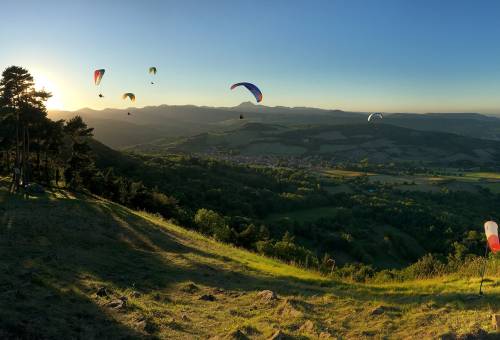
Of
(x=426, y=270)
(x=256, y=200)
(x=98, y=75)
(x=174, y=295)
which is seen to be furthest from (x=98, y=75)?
(x=256, y=200)

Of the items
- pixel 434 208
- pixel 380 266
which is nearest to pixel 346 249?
pixel 380 266

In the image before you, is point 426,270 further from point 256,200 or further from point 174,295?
point 256,200

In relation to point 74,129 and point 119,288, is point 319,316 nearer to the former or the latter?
point 119,288

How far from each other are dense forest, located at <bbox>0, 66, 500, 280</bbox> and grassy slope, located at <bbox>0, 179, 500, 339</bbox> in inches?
229

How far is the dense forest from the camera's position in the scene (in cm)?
3894

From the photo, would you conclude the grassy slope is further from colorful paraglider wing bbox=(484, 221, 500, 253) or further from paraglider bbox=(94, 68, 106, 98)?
paraglider bbox=(94, 68, 106, 98)

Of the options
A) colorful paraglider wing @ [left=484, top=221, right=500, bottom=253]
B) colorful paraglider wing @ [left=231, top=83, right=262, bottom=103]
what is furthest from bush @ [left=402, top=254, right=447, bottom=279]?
colorful paraglider wing @ [left=231, top=83, right=262, bottom=103]

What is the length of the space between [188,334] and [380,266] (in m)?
67.3

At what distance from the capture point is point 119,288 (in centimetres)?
1630

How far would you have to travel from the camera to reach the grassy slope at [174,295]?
11.7 metres

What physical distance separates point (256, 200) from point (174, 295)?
79.8 metres

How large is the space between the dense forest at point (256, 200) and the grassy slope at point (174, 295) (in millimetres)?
5810

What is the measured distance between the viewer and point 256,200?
9638cm

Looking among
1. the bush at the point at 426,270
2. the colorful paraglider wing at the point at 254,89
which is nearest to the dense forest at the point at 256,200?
the bush at the point at 426,270
